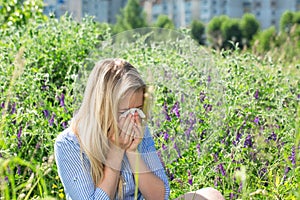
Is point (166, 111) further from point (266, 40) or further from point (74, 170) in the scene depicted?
point (266, 40)

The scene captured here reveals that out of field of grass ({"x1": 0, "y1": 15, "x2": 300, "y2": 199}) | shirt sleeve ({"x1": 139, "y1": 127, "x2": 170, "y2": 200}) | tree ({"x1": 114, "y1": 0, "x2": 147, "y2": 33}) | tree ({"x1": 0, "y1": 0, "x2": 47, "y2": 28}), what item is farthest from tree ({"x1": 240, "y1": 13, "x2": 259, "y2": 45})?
shirt sleeve ({"x1": 139, "y1": 127, "x2": 170, "y2": 200})

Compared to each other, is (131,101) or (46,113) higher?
(131,101)

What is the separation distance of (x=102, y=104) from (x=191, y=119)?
1.07m

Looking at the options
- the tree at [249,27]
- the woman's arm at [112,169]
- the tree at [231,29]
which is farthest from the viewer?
the tree at [231,29]

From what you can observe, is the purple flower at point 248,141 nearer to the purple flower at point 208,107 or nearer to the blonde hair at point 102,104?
the purple flower at point 208,107

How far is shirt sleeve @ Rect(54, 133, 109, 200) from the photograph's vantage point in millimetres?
2332

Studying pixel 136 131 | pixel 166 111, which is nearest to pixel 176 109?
pixel 166 111

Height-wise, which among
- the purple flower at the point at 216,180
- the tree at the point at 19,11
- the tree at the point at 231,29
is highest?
the tree at the point at 19,11

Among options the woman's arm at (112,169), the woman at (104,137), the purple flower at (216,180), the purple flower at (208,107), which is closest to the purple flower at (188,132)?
the purple flower at (208,107)

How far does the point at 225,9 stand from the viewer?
2346 inches

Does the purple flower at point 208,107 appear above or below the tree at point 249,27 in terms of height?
above

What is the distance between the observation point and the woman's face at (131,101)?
7.32 ft

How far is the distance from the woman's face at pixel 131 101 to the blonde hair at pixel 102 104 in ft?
0.04

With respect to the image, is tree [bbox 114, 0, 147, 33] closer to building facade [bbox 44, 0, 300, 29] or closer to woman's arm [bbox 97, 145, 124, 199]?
building facade [bbox 44, 0, 300, 29]
